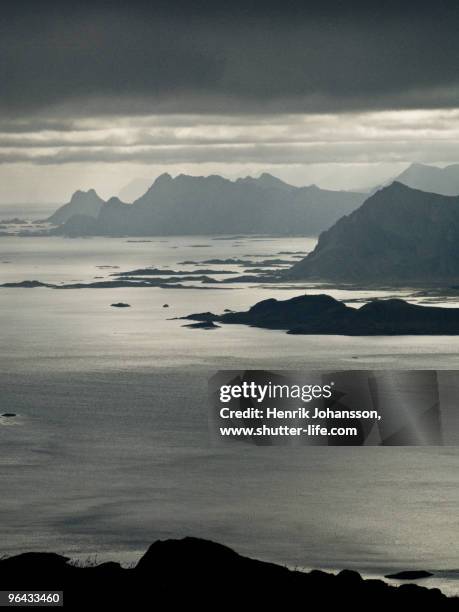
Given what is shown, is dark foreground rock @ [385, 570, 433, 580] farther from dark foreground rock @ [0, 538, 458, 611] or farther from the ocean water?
dark foreground rock @ [0, 538, 458, 611]

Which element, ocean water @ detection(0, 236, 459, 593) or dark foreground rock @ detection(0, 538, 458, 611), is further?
ocean water @ detection(0, 236, 459, 593)

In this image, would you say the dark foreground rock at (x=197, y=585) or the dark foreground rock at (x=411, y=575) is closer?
the dark foreground rock at (x=197, y=585)

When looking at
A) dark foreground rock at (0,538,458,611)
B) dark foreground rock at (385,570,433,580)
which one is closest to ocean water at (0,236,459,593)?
dark foreground rock at (385,570,433,580)

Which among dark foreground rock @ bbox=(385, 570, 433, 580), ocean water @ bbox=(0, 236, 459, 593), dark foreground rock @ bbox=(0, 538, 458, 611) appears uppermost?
dark foreground rock @ bbox=(0, 538, 458, 611)

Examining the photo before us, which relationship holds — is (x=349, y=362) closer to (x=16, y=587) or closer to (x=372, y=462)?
(x=372, y=462)

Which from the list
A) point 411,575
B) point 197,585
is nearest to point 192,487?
point 411,575

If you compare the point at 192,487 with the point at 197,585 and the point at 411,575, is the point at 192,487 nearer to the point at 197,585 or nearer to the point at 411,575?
the point at 411,575

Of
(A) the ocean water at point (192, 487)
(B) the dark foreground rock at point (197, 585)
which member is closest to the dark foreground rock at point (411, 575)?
(A) the ocean water at point (192, 487)

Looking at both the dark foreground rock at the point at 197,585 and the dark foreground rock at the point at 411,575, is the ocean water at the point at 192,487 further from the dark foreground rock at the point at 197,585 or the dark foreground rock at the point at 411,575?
the dark foreground rock at the point at 197,585

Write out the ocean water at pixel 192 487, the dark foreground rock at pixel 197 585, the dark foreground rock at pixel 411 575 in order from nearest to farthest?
the dark foreground rock at pixel 197 585
the dark foreground rock at pixel 411 575
the ocean water at pixel 192 487

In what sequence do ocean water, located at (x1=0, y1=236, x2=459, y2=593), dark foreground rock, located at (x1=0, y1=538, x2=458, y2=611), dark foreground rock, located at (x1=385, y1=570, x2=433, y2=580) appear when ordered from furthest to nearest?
ocean water, located at (x1=0, y1=236, x2=459, y2=593)
dark foreground rock, located at (x1=385, y1=570, x2=433, y2=580)
dark foreground rock, located at (x1=0, y1=538, x2=458, y2=611)
